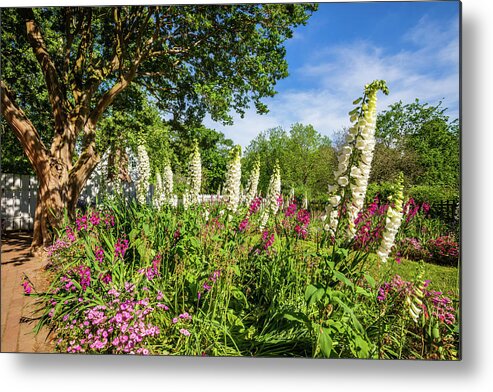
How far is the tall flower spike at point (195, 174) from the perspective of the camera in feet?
8.81

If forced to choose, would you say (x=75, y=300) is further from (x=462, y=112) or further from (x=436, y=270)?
(x=462, y=112)

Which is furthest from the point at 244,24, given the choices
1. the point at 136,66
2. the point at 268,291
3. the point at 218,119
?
the point at 268,291

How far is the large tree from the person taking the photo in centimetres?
298

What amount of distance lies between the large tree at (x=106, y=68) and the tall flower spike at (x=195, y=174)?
67cm

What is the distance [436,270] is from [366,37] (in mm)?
2021

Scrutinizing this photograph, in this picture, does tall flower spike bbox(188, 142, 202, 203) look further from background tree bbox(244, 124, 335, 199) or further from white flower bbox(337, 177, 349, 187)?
white flower bbox(337, 177, 349, 187)

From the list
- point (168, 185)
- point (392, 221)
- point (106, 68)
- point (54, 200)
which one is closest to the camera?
point (392, 221)

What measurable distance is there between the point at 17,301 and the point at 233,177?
197cm

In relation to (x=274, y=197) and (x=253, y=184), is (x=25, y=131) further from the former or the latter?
(x=274, y=197)

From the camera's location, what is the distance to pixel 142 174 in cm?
321

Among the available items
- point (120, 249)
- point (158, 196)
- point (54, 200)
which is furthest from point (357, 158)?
point (54, 200)

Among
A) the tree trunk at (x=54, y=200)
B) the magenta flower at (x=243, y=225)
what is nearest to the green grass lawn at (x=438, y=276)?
the magenta flower at (x=243, y=225)

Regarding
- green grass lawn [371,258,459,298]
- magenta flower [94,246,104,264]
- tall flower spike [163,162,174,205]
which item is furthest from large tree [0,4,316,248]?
green grass lawn [371,258,459,298]

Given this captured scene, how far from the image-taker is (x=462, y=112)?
225 centimetres
